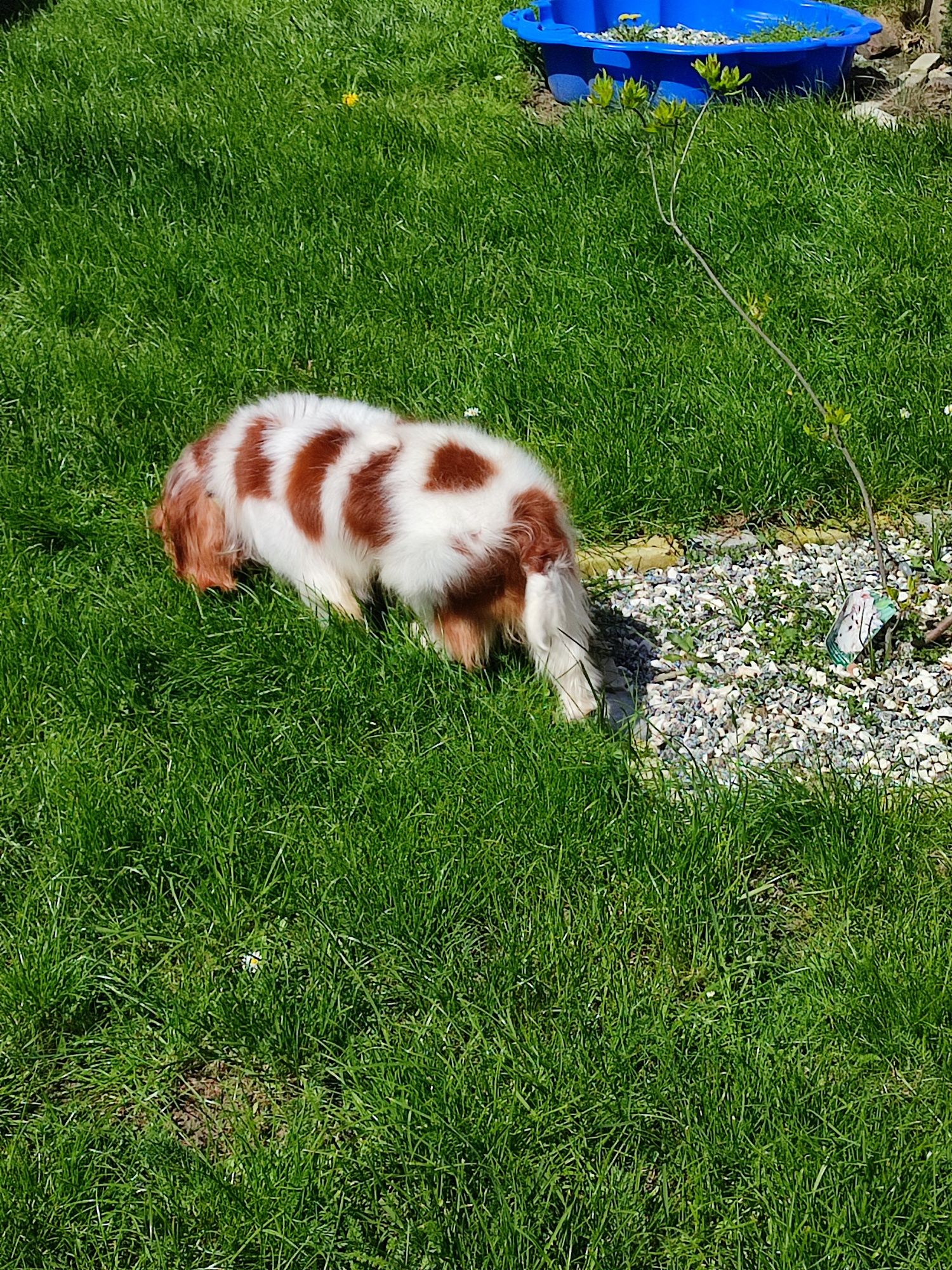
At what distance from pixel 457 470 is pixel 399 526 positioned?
19 cm

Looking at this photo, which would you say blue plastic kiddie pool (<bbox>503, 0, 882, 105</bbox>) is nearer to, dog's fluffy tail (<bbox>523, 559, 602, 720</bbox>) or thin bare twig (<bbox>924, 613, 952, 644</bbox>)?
thin bare twig (<bbox>924, 613, 952, 644</bbox>)

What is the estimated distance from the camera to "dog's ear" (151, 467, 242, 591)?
336cm

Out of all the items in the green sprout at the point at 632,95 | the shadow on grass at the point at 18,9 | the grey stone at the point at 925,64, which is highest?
the green sprout at the point at 632,95

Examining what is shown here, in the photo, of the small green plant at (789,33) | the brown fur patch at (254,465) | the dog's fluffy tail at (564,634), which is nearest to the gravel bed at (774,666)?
the dog's fluffy tail at (564,634)

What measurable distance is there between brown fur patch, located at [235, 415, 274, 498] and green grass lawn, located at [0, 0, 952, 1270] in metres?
0.28

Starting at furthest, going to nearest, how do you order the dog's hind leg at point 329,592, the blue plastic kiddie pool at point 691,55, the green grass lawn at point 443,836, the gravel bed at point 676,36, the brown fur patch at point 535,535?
the gravel bed at point 676,36
the blue plastic kiddie pool at point 691,55
the dog's hind leg at point 329,592
the brown fur patch at point 535,535
the green grass lawn at point 443,836

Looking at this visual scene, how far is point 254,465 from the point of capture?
332 centimetres

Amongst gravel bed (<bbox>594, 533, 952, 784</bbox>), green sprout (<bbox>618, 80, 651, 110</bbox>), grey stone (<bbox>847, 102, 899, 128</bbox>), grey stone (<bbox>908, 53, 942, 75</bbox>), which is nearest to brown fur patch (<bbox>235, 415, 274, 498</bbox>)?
gravel bed (<bbox>594, 533, 952, 784</bbox>)

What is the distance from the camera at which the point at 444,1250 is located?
2031mm

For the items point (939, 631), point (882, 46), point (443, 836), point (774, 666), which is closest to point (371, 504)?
point (443, 836)

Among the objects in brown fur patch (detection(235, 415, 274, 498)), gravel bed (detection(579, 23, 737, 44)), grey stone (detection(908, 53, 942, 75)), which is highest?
gravel bed (detection(579, 23, 737, 44))

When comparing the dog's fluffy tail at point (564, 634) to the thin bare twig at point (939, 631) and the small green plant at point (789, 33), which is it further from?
the small green plant at point (789, 33)

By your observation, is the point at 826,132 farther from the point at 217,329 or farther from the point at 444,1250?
the point at 444,1250

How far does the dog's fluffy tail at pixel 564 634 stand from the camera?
284cm
